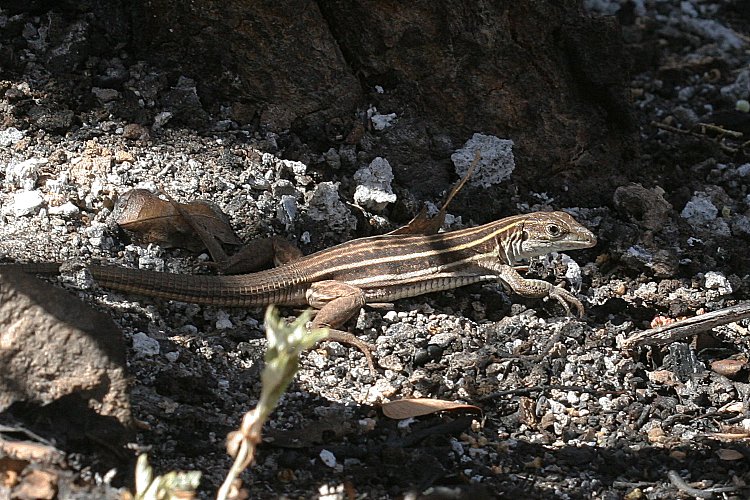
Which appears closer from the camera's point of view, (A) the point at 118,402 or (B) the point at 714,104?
(A) the point at 118,402

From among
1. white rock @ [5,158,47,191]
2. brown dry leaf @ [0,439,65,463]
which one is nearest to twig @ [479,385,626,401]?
brown dry leaf @ [0,439,65,463]

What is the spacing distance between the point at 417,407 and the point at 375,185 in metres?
1.52

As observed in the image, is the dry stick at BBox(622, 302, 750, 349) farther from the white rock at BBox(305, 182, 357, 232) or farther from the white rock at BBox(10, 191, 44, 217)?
the white rock at BBox(10, 191, 44, 217)

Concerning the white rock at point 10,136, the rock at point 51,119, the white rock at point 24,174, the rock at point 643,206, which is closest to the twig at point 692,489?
the rock at point 643,206

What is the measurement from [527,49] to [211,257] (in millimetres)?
2212

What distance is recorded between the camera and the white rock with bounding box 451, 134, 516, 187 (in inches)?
218

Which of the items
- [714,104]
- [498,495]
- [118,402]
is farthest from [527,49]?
[118,402]

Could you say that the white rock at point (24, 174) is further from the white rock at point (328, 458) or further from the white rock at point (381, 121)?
the white rock at point (328, 458)

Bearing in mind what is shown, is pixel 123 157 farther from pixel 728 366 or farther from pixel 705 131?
pixel 705 131

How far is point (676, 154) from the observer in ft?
20.4

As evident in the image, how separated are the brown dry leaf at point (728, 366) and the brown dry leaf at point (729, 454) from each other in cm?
61

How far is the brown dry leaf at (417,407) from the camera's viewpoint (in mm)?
3990

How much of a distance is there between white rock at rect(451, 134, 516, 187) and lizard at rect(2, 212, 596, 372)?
474mm

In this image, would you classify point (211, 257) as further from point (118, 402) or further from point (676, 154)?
point (676, 154)
